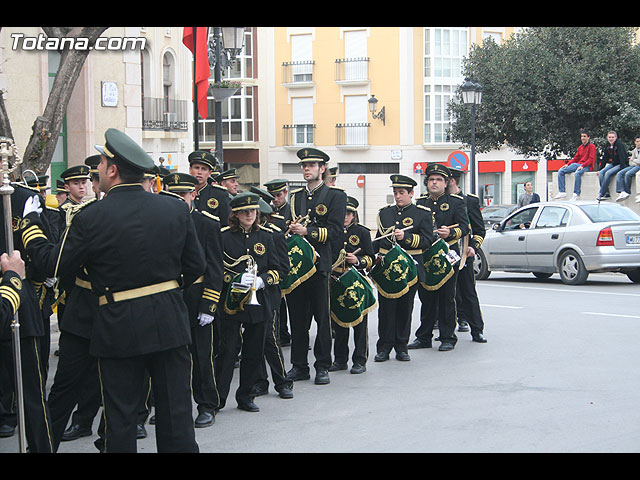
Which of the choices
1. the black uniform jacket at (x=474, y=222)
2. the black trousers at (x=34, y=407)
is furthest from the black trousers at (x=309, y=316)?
the black trousers at (x=34, y=407)

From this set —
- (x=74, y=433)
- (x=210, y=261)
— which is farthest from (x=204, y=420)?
(x=210, y=261)

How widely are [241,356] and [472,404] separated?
2.05 meters

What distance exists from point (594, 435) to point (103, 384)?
3772 millimetres

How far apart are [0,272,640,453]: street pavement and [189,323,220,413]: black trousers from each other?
0.72 feet

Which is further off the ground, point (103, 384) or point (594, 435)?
point (103, 384)

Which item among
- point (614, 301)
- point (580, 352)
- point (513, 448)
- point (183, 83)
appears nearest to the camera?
point (513, 448)

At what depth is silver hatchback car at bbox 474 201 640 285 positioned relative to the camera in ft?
55.7

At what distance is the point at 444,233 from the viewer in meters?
11.0

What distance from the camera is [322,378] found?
9.20 metres

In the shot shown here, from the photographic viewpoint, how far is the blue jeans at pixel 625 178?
22.9m

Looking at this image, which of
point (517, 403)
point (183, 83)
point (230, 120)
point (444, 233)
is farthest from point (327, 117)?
point (517, 403)

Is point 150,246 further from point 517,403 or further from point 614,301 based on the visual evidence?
point 614,301

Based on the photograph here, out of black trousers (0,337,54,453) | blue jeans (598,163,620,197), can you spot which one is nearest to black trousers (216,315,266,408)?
black trousers (0,337,54,453)

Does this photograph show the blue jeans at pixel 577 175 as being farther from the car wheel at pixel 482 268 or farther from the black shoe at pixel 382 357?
the black shoe at pixel 382 357
